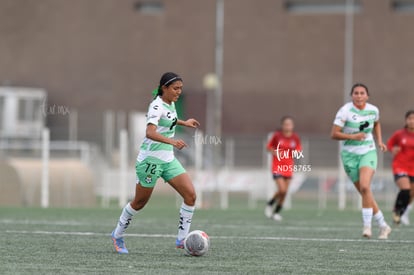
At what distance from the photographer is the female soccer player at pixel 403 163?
67.8 feet

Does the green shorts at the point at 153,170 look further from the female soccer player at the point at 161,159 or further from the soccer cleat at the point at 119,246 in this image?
the soccer cleat at the point at 119,246

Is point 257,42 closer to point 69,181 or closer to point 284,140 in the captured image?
point 69,181

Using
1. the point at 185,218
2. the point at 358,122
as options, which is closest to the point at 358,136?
the point at 358,122

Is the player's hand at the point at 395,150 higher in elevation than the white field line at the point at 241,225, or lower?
higher

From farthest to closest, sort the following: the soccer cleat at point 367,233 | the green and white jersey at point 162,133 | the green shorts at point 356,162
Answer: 1. the green shorts at point 356,162
2. the soccer cleat at point 367,233
3. the green and white jersey at point 162,133

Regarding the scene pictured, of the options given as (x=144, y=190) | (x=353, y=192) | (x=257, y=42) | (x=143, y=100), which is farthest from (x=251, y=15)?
(x=144, y=190)

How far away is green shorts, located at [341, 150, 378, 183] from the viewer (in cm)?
1627

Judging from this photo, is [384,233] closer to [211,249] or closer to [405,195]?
Answer: [211,249]

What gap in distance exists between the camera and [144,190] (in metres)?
13.1

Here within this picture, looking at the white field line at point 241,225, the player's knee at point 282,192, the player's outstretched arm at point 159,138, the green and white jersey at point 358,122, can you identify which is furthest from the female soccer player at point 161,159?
the player's knee at point 282,192

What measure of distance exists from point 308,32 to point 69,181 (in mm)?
24084

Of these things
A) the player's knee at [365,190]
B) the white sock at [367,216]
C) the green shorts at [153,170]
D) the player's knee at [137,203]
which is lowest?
the white sock at [367,216]

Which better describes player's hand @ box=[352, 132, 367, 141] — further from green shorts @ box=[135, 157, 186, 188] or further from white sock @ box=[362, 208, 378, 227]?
green shorts @ box=[135, 157, 186, 188]

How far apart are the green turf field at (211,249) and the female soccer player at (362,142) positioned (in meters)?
0.52
